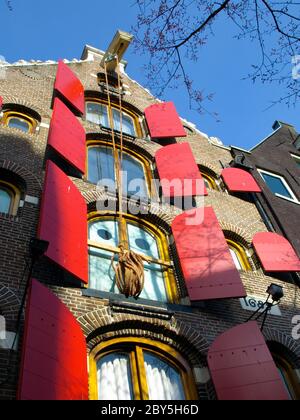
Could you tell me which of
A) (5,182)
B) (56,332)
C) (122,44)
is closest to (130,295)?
(56,332)

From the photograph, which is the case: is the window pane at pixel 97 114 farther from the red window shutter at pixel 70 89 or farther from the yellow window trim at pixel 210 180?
the yellow window trim at pixel 210 180

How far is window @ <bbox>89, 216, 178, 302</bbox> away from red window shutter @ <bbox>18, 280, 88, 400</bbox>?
69.7 inches

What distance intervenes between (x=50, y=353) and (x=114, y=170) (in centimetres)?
625

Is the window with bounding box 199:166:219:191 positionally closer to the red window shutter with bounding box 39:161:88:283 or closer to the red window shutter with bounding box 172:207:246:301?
the red window shutter with bounding box 172:207:246:301

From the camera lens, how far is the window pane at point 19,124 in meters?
10.2

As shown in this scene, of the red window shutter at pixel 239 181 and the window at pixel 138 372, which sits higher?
the red window shutter at pixel 239 181

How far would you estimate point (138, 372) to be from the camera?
5867mm

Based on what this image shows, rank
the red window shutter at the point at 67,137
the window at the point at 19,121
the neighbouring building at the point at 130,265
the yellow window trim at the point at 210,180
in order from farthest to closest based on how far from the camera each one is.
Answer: the yellow window trim at the point at 210,180, the window at the point at 19,121, the red window shutter at the point at 67,137, the neighbouring building at the point at 130,265

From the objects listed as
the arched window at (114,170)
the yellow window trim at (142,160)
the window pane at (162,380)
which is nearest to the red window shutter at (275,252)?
the yellow window trim at (142,160)

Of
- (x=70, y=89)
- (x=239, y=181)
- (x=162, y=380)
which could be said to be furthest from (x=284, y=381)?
(x=70, y=89)

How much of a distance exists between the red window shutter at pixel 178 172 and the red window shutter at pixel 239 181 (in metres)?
1.78

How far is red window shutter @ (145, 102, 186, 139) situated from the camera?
12.4 meters

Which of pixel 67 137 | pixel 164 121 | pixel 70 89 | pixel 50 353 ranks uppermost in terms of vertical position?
pixel 164 121

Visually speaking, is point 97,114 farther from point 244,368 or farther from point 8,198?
point 244,368
